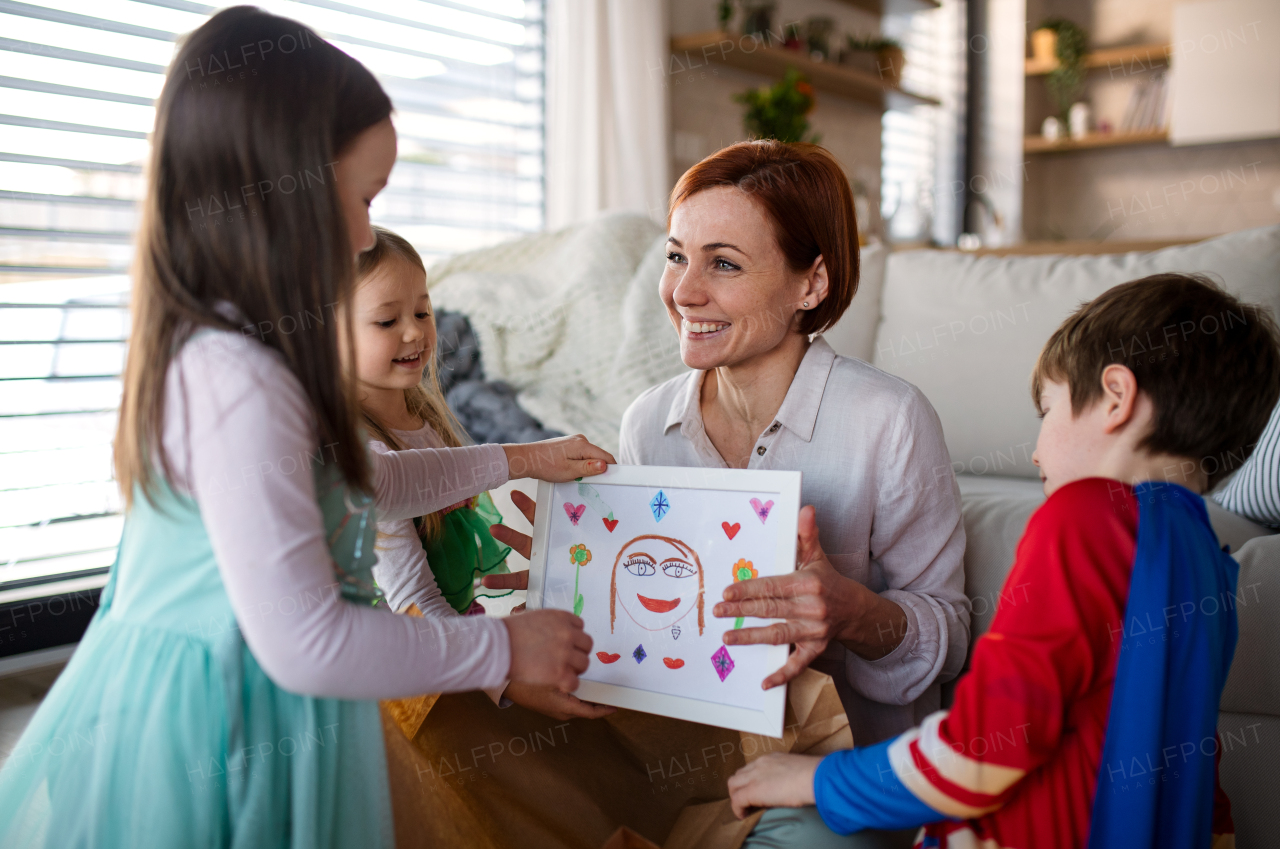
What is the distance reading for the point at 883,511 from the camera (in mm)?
1201

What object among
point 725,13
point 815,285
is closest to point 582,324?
point 815,285

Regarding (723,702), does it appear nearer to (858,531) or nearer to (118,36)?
(858,531)

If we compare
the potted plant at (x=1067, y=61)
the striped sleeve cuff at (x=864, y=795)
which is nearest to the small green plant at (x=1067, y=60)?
the potted plant at (x=1067, y=61)

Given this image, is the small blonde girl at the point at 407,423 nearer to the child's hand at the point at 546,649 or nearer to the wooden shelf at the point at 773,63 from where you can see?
the child's hand at the point at 546,649

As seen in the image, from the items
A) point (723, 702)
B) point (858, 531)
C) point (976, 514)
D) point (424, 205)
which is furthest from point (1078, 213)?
point (723, 702)

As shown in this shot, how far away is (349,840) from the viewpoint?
851 millimetres

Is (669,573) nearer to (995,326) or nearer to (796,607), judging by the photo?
(796,607)

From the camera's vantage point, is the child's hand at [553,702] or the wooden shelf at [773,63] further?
the wooden shelf at [773,63]

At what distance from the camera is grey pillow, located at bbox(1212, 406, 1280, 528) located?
56.4 inches

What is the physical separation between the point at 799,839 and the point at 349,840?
1.47 feet

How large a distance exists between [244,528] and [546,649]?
28 centimetres

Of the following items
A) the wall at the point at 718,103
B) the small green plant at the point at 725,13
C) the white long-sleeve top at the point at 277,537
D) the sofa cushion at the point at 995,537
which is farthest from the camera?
the wall at the point at 718,103

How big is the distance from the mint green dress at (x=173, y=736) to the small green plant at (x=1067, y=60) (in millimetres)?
5537

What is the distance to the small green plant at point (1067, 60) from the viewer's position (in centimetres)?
512
